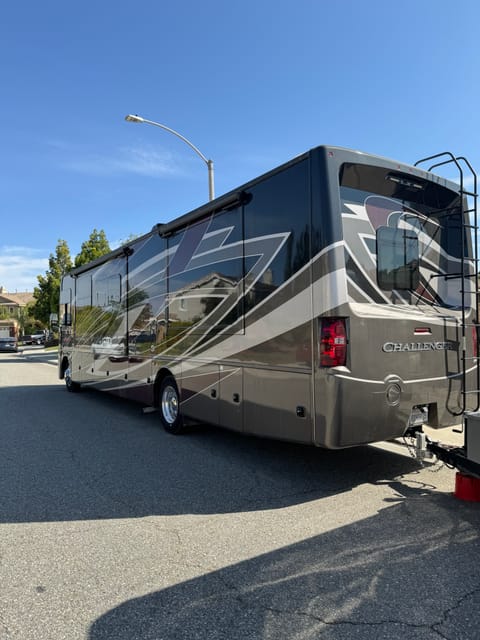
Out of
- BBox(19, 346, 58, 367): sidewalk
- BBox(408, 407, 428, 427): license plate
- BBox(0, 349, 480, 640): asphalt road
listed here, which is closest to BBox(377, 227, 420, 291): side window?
BBox(408, 407, 428, 427): license plate

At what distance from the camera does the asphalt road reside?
270cm

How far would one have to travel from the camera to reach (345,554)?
3.46 metres

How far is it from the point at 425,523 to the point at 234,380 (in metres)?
2.55

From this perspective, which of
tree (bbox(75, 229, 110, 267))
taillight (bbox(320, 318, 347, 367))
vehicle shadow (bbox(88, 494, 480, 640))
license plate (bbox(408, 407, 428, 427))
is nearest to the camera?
vehicle shadow (bbox(88, 494, 480, 640))

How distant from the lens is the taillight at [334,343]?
441 cm

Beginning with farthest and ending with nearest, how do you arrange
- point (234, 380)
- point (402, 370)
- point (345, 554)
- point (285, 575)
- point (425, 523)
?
point (234, 380), point (402, 370), point (425, 523), point (345, 554), point (285, 575)

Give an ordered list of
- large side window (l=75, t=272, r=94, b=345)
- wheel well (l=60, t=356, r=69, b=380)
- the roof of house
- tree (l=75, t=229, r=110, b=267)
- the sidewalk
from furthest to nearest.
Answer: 1. the roof of house
2. tree (l=75, t=229, r=110, b=267)
3. the sidewalk
4. wheel well (l=60, t=356, r=69, b=380)
5. large side window (l=75, t=272, r=94, b=345)

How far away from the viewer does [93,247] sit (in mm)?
32469

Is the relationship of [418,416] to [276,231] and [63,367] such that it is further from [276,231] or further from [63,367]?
[63,367]

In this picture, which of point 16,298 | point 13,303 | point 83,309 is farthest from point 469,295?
point 16,298

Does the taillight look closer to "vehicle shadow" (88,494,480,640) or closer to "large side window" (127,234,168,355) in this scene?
"vehicle shadow" (88,494,480,640)

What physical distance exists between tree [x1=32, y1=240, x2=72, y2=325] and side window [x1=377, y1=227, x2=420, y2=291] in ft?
130

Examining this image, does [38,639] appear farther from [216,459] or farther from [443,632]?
[216,459]

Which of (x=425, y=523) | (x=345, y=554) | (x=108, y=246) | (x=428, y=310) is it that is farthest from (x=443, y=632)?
(x=108, y=246)
